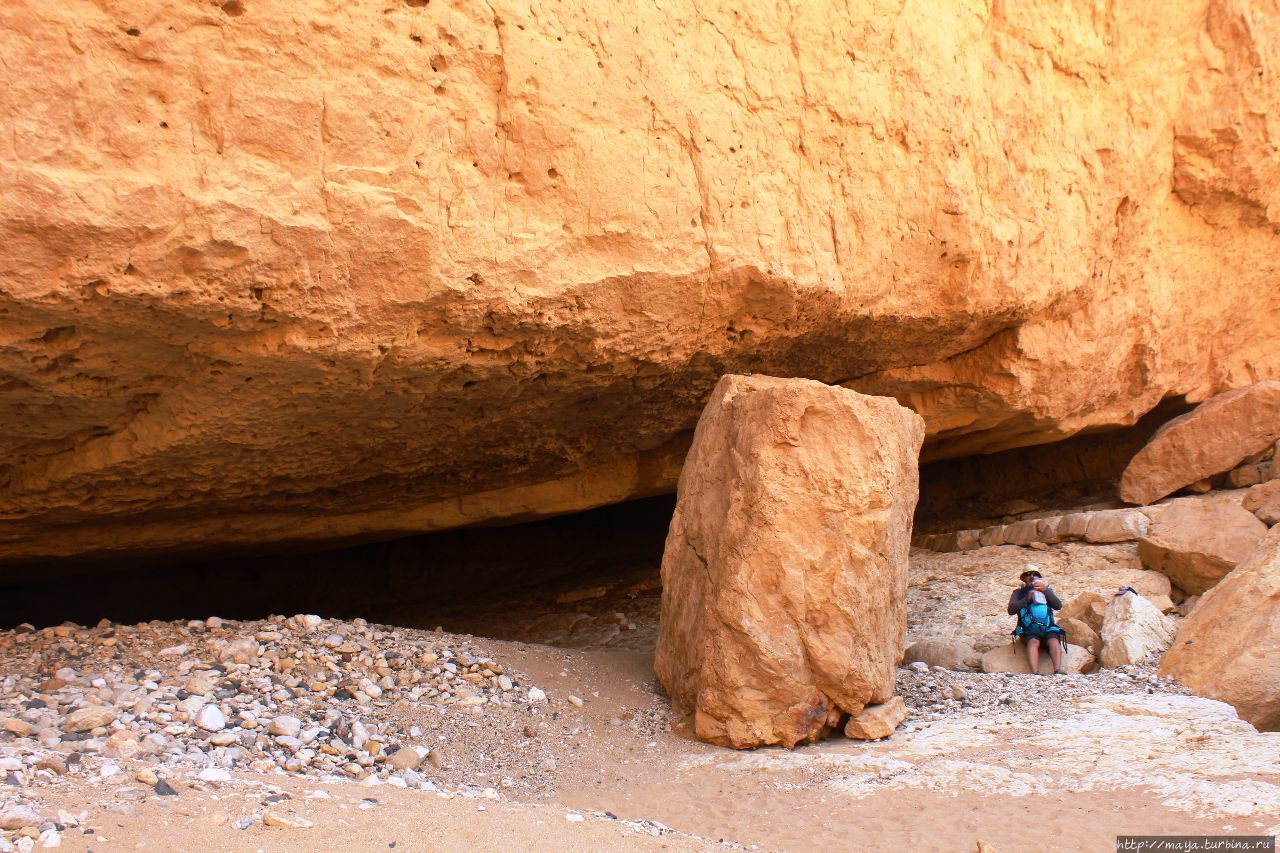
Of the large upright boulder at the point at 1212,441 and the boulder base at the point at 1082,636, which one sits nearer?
the boulder base at the point at 1082,636

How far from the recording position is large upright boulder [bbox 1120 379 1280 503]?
8.07 meters

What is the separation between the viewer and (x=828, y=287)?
5410 millimetres

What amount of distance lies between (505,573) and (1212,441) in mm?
6279

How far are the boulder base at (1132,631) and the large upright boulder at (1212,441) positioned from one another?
2.75m

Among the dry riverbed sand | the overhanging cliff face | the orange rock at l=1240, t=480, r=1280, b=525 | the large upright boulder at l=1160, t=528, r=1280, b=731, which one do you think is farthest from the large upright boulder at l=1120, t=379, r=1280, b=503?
the dry riverbed sand

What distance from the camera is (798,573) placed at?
14.4 feet

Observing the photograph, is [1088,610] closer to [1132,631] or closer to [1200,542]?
[1132,631]

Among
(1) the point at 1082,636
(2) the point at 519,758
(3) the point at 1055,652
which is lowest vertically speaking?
(2) the point at 519,758

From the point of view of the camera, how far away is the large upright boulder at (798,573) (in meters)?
4.38

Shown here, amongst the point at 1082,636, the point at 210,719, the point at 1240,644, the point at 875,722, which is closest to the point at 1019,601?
the point at 1082,636

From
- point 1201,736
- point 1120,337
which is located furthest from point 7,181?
point 1120,337

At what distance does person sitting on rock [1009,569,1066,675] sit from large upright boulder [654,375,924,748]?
1.19 m

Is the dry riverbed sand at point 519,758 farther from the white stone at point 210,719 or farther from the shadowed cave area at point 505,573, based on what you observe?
the shadowed cave area at point 505,573

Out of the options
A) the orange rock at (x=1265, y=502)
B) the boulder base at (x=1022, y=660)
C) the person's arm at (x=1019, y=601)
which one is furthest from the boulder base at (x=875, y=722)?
the orange rock at (x=1265, y=502)
